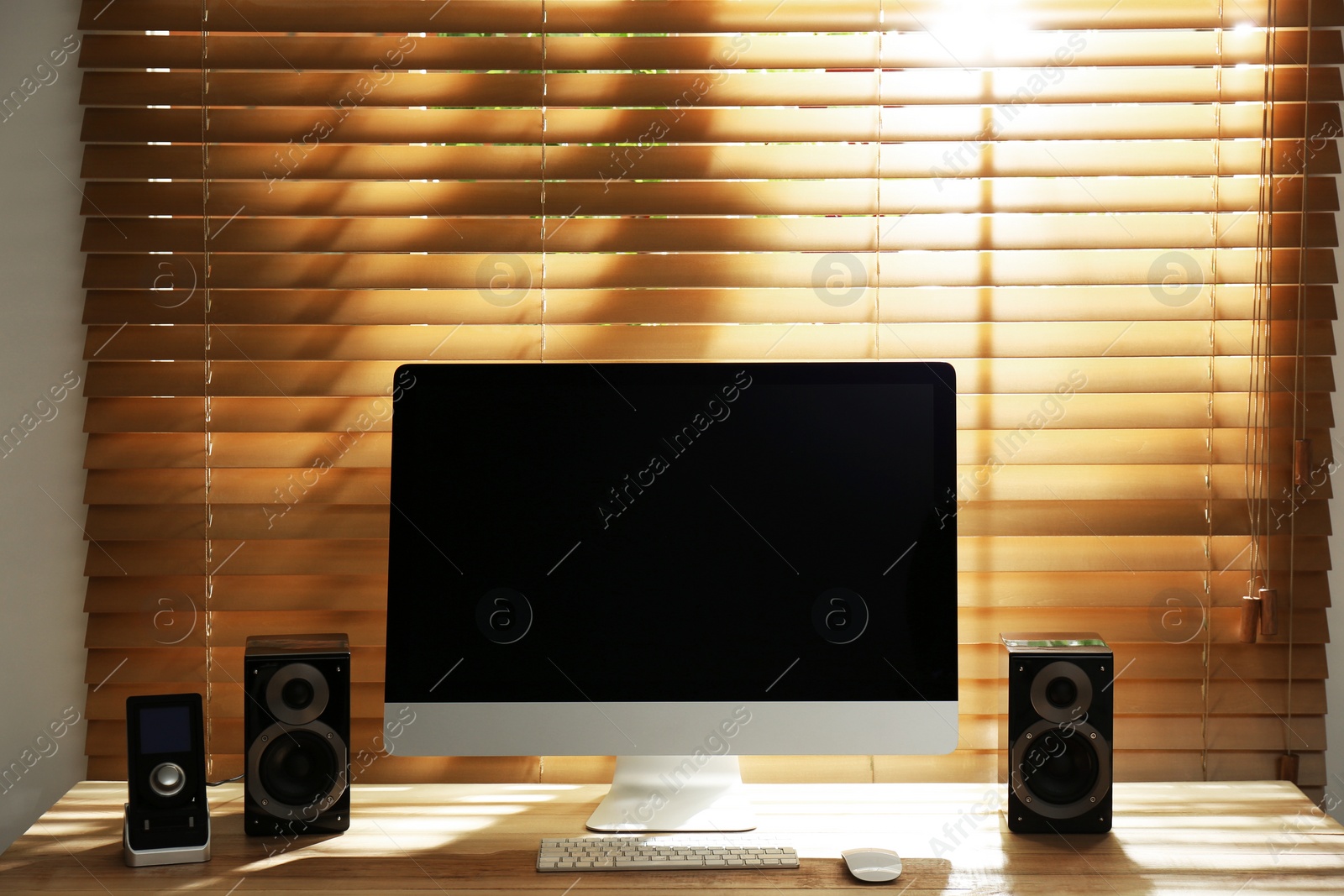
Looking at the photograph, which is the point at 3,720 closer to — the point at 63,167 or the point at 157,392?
the point at 157,392

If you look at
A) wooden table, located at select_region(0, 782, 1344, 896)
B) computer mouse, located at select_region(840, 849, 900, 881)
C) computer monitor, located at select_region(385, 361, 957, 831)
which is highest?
computer monitor, located at select_region(385, 361, 957, 831)

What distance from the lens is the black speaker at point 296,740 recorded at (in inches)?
48.4

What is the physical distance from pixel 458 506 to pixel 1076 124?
1.12m

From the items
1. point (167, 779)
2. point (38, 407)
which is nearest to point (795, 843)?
point (167, 779)

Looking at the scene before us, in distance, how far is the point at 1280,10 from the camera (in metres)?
1.48

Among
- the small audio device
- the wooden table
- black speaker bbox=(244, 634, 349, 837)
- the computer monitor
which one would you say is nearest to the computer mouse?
the wooden table

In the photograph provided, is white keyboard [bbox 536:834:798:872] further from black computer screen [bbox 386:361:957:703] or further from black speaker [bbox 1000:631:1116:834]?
black speaker [bbox 1000:631:1116:834]

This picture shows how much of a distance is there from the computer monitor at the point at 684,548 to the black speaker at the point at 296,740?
3.6 inches

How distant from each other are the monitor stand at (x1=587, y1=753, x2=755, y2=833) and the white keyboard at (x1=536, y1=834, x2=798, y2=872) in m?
0.04

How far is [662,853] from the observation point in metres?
1.16

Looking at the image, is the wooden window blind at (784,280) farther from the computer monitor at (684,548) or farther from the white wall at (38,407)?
the computer monitor at (684,548)

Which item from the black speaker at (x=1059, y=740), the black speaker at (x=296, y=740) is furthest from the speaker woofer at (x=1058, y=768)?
the black speaker at (x=296, y=740)

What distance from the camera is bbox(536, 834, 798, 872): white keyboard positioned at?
114 centimetres

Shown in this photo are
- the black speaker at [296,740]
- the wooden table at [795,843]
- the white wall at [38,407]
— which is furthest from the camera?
the white wall at [38,407]
